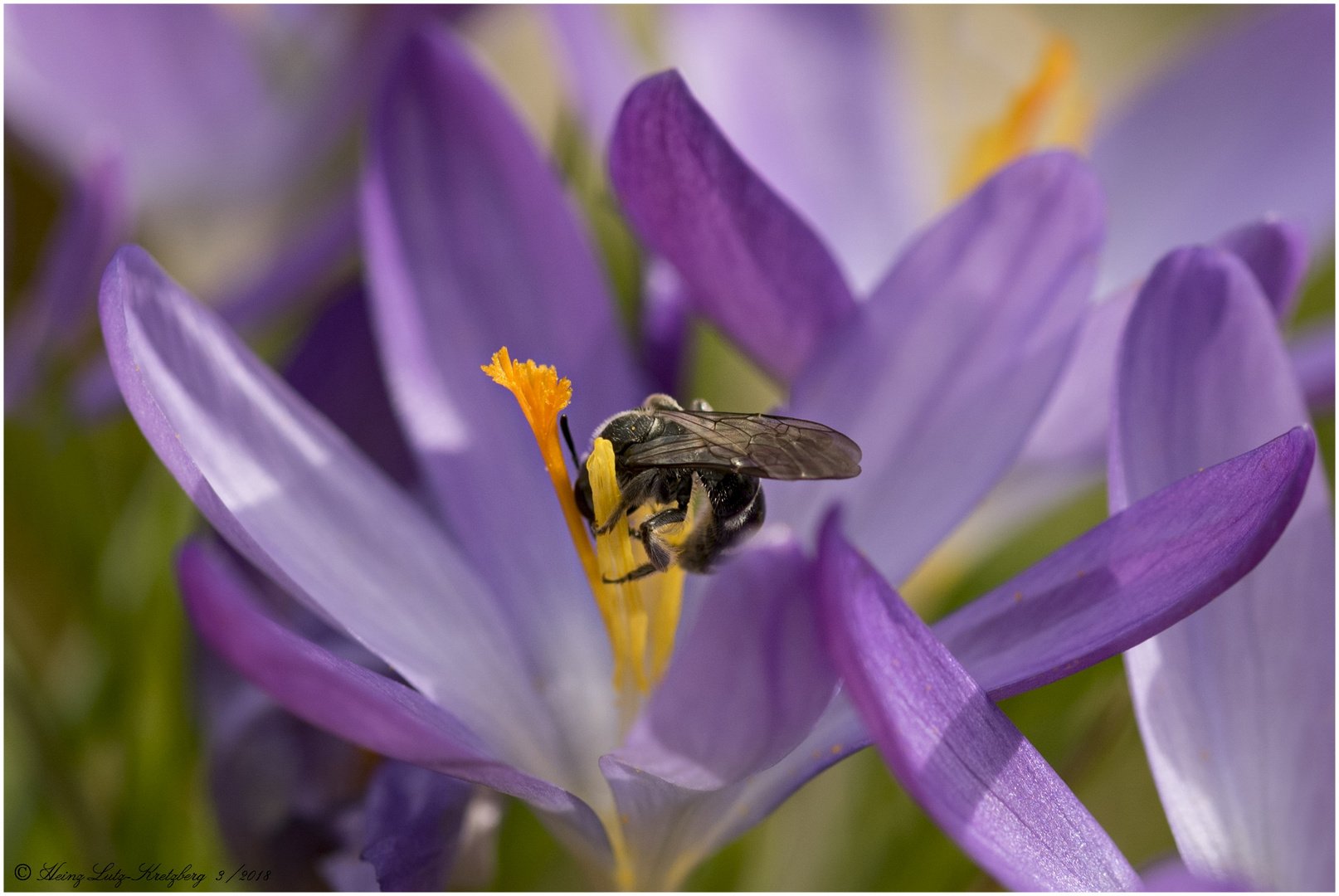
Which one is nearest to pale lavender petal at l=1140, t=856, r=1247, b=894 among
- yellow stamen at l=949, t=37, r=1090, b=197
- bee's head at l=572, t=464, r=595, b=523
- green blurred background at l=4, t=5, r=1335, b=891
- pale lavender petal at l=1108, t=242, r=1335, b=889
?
pale lavender petal at l=1108, t=242, r=1335, b=889

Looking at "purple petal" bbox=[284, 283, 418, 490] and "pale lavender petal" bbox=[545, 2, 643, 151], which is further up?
"pale lavender petal" bbox=[545, 2, 643, 151]

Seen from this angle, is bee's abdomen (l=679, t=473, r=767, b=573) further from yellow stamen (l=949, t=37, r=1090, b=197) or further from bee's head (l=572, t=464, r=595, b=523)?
yellow stamen (l=949, t=37, r=1090, b=197)

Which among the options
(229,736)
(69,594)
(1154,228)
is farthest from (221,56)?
(1154,228)

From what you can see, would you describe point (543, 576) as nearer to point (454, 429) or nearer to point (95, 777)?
point (454, 429)

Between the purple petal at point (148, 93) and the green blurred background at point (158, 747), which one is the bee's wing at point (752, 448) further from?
the purple petal at point (148, 93)

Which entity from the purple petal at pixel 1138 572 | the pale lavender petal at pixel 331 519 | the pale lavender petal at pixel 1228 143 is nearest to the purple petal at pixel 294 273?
the pale lavender petal at pixel 331 519

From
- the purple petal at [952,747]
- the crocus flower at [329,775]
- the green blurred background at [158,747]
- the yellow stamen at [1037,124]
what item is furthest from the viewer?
the yellow stamen at [1037,124]
